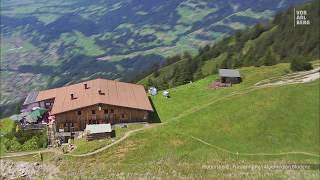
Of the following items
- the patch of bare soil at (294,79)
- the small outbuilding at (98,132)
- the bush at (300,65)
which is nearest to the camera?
the small outbuilding at (98,132)

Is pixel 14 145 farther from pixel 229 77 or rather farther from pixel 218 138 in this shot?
pixel 229 77

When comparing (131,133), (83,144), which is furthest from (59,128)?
(131,133)

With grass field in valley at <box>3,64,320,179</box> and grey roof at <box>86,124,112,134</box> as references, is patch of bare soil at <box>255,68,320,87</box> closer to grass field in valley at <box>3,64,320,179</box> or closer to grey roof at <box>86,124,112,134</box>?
grass field in valley at <box>3,64,320,179</box>

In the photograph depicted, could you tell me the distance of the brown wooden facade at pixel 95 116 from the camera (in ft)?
325

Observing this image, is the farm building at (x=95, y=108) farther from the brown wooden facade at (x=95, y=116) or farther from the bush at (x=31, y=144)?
the bush at (x=31, y=144)

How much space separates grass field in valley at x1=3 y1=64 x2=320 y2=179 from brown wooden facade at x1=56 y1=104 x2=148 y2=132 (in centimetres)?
634

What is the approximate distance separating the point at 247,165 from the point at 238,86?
1360 inches

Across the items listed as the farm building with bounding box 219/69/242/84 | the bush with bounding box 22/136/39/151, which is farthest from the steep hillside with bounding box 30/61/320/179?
the bush with bounding box 22/136/39/151

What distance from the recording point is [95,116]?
328 ft

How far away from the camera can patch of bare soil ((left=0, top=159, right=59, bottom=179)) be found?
8744 cm

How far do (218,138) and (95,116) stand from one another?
79.9ft

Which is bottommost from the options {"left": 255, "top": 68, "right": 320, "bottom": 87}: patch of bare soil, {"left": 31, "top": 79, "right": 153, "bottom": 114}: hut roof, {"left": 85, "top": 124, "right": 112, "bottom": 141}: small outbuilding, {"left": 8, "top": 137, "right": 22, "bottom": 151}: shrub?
{"left": 8, "top": 137, "right": 22, "bottom": 151}: shrub

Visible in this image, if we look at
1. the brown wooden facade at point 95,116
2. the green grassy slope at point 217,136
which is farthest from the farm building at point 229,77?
the brown wooden facade at point 95,116

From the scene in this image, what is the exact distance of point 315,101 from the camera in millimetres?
A: 107125
